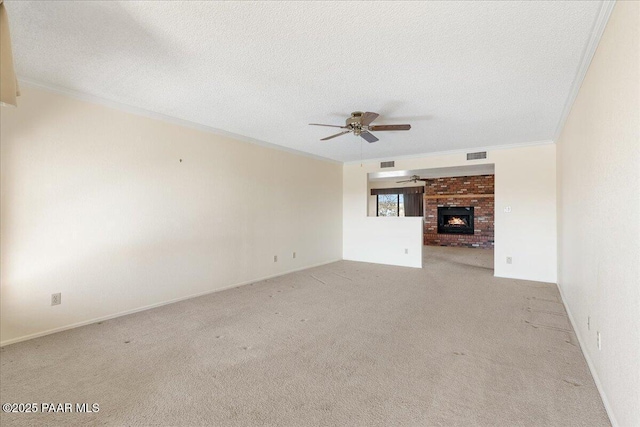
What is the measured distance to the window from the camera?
10.7m

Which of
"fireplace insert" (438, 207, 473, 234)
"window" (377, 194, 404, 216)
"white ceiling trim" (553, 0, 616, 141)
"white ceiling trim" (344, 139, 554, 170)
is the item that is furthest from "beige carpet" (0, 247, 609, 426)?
"window" (377, 194, 404, 216)

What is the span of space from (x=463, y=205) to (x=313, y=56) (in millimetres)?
8761

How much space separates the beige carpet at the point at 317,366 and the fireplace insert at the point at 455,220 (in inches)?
244

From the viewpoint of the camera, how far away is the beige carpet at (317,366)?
167cm

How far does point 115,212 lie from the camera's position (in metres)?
3.18

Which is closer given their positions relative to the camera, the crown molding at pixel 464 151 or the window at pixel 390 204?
the crown molding at pixel 464 151

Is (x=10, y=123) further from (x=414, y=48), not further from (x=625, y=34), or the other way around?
(x=625, y=34)

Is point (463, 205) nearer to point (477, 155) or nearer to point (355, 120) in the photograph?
point (477, 155)

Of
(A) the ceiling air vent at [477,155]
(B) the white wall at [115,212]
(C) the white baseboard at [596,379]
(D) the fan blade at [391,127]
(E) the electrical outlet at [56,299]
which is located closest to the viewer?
(C) the white baseboard at [596,379]

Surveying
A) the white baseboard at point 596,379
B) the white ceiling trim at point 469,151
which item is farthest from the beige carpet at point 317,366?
the white ceiling trim at point 469,151

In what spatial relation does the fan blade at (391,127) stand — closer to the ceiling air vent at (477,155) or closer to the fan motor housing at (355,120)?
the fan motor housing at (355,120)

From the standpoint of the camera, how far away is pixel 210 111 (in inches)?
137

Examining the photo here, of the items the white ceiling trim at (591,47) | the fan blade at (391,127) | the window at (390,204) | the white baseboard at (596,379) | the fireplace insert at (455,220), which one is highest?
the white ceiling trim at (591,47)

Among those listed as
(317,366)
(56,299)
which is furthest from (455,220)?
(56,299)
